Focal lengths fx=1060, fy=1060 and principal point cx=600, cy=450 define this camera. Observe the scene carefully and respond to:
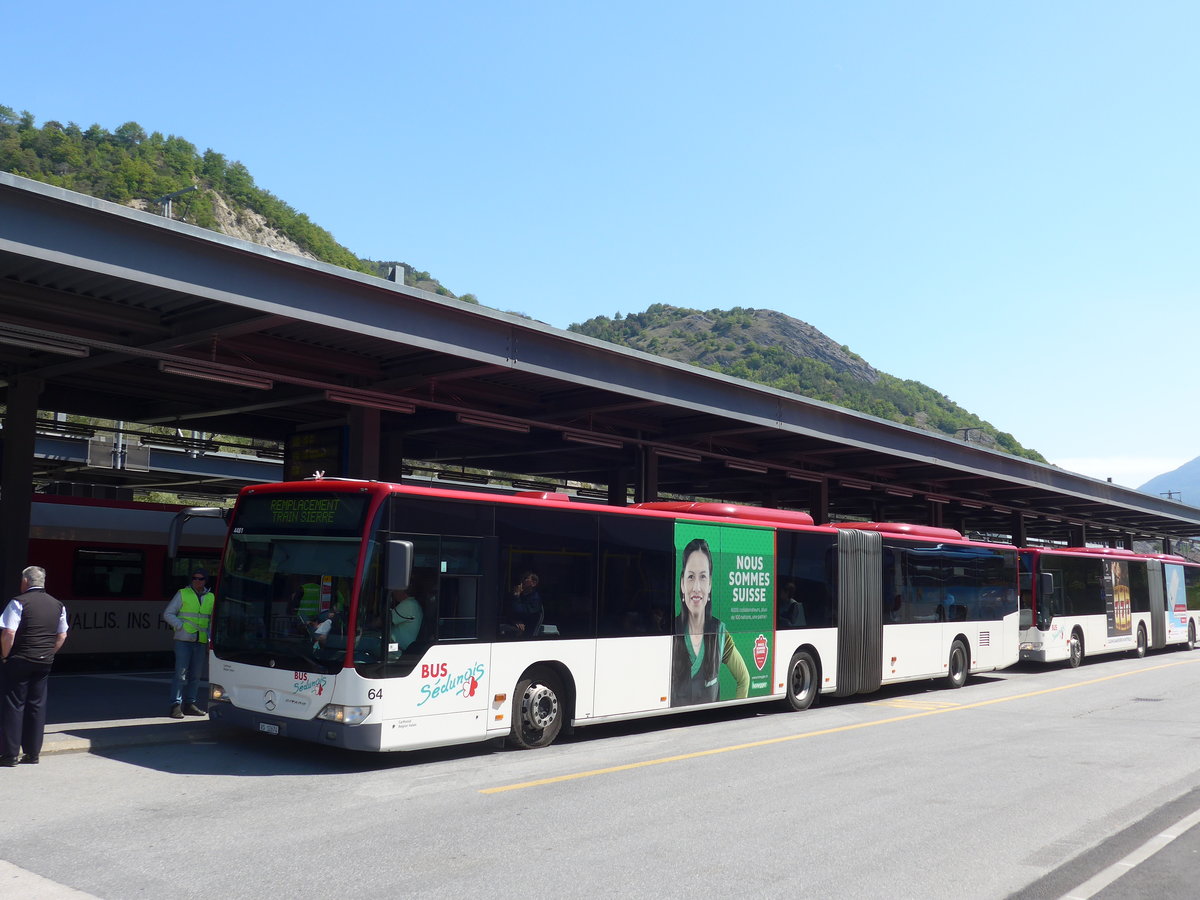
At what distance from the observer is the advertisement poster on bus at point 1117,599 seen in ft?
95.7

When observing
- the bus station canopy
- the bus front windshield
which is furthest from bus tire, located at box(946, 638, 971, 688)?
the bus front windshield

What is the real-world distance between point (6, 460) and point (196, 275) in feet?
25.6

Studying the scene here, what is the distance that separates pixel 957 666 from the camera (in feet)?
69.4

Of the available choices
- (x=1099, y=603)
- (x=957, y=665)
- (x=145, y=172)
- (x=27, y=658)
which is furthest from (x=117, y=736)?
(x=145, y=172)

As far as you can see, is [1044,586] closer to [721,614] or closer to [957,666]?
[957,666]

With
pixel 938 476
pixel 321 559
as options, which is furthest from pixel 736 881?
pixel 938 476

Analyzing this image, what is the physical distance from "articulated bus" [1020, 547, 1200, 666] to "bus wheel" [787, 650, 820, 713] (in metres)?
10.4

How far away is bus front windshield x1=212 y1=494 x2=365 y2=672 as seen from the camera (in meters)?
10.3

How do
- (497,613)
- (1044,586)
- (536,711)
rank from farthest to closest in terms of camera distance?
1. (1044,586)
2. (536,711)
3. (497,613)

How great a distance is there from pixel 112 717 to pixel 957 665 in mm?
15469

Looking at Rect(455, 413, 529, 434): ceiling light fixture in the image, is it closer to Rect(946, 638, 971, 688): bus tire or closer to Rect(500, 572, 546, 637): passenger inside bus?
Rect(500, 572, 546, 637): passenger inside bus

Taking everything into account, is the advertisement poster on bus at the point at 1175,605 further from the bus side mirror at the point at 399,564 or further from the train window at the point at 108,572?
the bus side mirror at the point at 399,564

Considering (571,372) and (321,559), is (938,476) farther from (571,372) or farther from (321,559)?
(321,559)

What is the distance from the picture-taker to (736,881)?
6.64m
